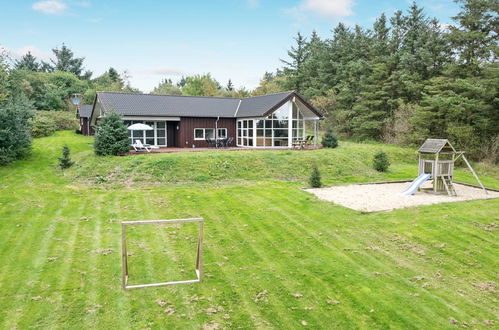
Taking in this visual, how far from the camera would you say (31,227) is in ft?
29.3

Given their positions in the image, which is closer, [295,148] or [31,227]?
[31,227]

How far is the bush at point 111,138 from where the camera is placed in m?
18.7

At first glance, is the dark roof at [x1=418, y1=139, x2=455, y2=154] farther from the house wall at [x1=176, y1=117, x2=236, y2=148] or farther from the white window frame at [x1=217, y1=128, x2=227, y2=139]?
the house wall at [x1=176, y1=117, x2=236, y2=148]

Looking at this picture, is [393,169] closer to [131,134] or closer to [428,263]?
[428,263]

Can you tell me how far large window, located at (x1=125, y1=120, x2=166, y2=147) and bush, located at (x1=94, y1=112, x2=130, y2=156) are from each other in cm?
439

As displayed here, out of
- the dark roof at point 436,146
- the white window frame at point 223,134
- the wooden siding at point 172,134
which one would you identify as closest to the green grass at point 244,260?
the dark roof at point 436,146

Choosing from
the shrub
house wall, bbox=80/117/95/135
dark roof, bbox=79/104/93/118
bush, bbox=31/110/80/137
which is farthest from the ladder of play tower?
bush, bbox=31/110/80/137

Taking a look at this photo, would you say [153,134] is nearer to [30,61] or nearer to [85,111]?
[85,111]

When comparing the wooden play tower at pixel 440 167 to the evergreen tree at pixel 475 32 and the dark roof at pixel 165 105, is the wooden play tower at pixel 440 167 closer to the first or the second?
the evergreen tree at pixel 475 32

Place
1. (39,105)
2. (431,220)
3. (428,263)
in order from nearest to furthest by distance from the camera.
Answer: (428,263) < (431,220) < (39,105)

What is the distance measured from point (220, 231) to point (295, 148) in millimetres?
16067

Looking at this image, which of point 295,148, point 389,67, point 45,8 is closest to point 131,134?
point 45,8

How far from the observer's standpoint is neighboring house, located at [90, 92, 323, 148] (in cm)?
2431

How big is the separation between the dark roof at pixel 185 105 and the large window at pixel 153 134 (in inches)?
39.0
